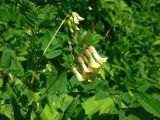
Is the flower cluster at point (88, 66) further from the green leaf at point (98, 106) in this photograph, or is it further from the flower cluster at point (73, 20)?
the flower cluster at point (73, 20)

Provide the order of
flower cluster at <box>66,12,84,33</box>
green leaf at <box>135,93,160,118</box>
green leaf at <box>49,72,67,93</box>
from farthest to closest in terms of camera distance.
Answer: flower cluster at <box>66,12,84,33</box>, green leaf at <box>49,72,67,93</box>, green leaf at <box>135,93,160,118</box>

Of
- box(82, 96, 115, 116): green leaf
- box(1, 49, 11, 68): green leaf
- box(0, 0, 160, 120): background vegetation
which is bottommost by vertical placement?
box(82, 96, 115, 116): green leaf

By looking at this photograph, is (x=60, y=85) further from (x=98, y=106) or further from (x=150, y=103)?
(x=150, y=103)

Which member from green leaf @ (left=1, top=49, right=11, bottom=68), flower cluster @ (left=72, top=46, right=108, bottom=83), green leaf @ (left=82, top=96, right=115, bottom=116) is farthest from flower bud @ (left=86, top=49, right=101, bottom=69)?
green leaf @ (left=1, top=49, right=11, bottom=68)

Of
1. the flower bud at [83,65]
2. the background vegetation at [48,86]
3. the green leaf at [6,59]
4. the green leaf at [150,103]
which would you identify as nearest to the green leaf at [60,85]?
the background vegetation at [48,86]

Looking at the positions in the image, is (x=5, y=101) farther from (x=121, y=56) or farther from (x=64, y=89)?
(x=121, y=56)

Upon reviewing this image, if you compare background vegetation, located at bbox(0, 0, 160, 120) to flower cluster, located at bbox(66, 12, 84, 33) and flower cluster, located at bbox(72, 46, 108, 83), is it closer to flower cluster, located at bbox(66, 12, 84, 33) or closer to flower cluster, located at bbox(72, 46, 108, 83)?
flower cluster, located at bbox(72, 46, 108, 83)

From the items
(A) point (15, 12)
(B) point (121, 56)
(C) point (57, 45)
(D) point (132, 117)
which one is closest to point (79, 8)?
(B) point (121, 56)

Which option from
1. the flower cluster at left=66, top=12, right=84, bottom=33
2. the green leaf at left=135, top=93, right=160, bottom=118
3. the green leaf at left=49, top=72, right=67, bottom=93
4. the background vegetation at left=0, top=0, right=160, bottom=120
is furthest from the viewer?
the flower cluster at left=66, top=12, right=84, bottom=33
